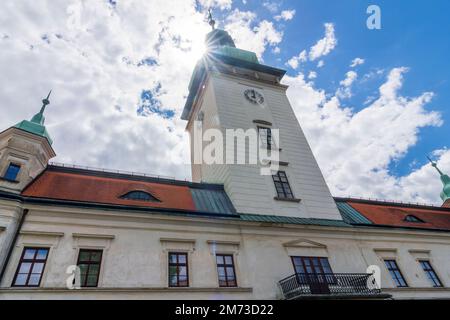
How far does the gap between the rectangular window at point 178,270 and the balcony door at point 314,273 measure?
5.41 meters

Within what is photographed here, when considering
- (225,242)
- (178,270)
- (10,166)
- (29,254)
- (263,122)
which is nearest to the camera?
(29,254)

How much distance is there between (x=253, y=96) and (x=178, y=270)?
54.7 feet

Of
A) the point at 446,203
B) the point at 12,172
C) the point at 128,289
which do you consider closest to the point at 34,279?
the point at 128,289

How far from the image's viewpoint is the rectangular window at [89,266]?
11.5m

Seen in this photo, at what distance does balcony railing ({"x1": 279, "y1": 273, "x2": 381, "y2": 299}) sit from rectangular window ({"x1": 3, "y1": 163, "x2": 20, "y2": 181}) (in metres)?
14.5

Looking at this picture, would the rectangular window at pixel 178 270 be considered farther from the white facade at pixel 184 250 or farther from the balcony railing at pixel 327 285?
the balcony railing at pixel 327 285

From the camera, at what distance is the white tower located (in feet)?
59.7

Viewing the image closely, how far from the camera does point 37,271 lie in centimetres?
1123

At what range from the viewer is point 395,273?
55.4 feet

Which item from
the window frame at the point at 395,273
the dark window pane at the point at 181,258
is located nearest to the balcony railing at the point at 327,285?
the window frame at the point at 395,273

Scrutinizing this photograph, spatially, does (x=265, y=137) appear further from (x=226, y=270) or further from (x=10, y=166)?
(x=10, y=166)
